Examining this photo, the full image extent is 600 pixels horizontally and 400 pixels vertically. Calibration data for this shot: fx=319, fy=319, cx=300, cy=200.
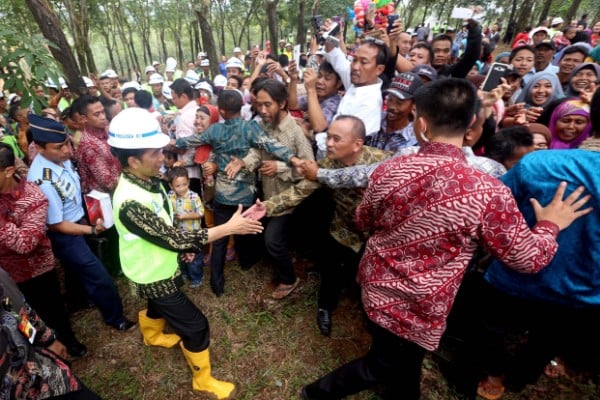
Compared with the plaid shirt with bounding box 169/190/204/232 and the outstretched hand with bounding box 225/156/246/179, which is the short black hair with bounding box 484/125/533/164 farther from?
the plaid shirt with bounding box 169/190/204/232

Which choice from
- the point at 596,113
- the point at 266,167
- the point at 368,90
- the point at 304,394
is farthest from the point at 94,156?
the point at 596,113

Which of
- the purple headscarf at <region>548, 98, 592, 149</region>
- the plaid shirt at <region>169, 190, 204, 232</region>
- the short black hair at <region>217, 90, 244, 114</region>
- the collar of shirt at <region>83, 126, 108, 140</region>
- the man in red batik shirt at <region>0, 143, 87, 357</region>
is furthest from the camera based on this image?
the plaid shirt at <region>169, 190, 204, 232</region>

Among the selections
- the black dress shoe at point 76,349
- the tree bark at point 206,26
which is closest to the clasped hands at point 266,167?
the black dress shoe at point 76,349

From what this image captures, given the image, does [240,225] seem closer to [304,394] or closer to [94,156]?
[304,394]

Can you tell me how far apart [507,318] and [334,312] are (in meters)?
1.61

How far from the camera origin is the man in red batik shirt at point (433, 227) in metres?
1.47

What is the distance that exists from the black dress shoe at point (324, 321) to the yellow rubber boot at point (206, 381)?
95cm

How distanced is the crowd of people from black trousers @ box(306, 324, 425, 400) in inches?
0.5

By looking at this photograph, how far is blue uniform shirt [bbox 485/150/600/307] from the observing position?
165cm

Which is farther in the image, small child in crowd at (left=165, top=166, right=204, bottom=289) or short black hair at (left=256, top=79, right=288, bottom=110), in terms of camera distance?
small child in crowd at (left=165, top=166, right=204, bottom=289)

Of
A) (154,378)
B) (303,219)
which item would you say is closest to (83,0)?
(303,219)

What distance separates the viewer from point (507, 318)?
2.23 m

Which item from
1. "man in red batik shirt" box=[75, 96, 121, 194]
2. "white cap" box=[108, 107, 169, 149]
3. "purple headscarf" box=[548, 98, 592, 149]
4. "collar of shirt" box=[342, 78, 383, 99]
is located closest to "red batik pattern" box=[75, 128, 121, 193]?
"man in red batik shirt" box=[75, 96, 121, 194]

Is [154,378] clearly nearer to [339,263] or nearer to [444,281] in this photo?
[339,263]
